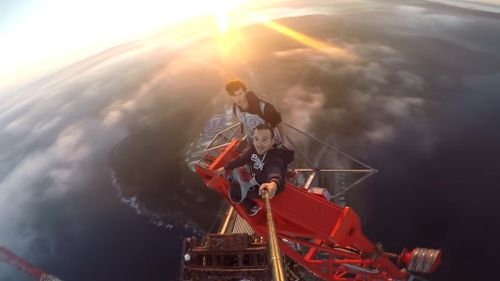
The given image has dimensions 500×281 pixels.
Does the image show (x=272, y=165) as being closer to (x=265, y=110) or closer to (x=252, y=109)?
(x=265, y=110)

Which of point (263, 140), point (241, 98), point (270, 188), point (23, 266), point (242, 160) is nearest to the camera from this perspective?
point (270, 188)

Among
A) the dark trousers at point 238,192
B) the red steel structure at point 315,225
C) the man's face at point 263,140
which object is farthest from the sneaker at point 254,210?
the man's face at point 263,140

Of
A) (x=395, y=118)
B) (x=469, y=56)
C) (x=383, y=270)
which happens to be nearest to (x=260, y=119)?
(x=383, y=270)

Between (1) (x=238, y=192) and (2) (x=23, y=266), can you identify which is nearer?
(1) (x=238, y=192)

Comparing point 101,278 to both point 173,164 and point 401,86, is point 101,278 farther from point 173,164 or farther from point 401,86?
point 401,86

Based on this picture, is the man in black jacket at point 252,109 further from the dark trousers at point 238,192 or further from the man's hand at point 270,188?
the man's hand at point 270,188

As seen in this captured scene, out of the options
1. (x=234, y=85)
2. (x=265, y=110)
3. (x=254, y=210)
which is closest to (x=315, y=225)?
(x=254, y=210)

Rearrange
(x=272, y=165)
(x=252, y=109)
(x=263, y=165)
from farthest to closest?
(x=252, y=109)
(x=263, y=165)
(x=272, y=165)

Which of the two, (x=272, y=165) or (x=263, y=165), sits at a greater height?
(x=272, y=165)
